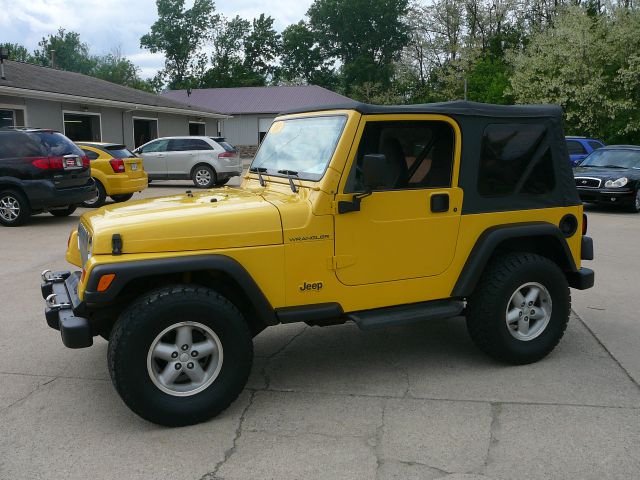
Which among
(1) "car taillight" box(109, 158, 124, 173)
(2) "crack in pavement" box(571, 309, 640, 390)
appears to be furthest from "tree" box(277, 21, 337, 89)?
(2) "crack in pavement" box(571, 309, 640, 390)

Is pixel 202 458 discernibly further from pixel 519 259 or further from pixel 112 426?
pixel 519 259

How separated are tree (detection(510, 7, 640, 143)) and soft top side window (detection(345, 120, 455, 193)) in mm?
26613

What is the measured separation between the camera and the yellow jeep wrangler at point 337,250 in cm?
365

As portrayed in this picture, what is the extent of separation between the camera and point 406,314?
4.27 meters

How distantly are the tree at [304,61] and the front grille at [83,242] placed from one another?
78.7 meters

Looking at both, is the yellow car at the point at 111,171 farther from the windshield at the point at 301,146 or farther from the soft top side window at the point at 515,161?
the soft top side window at the point at 515,161

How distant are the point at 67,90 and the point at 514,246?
20.7 metres

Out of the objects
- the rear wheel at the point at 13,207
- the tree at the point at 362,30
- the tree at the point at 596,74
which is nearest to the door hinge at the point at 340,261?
the rear wheel at the point at 13,207

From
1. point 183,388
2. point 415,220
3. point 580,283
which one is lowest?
point 183,388

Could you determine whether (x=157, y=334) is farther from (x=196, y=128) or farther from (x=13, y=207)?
(x=196, y=128)

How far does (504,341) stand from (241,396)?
1875 mm

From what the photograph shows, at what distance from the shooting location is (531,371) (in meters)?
4.59

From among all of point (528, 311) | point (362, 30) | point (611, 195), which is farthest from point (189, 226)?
point (362, 30)

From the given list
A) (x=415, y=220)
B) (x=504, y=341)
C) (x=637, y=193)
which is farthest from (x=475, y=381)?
(x=637, y=193)
